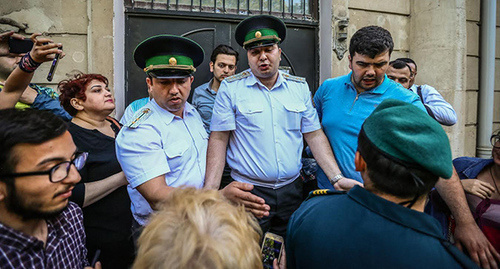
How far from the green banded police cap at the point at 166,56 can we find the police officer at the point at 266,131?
1.22ft

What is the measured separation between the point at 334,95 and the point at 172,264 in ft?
6.39

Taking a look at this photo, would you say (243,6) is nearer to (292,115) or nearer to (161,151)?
(292,115)

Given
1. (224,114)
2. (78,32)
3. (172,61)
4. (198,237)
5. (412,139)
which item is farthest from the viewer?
(78,32)

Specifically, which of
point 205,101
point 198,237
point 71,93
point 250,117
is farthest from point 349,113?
point 71,93

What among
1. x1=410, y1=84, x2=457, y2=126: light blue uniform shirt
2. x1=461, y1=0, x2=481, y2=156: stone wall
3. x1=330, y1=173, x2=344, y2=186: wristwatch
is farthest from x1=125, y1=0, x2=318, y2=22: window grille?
x1=330, y1=173, x2=344, y2=186: wristwatch

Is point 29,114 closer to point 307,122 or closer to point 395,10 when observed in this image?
point 307,122

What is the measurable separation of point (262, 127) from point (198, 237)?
5.01 ft

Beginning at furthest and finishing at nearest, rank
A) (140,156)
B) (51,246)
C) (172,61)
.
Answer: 1. (172,61)
2. (140,156)
3. (51,246)

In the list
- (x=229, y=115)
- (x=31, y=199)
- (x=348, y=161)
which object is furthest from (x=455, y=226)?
(x=31, y=199)

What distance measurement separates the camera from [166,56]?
2082 millimetres

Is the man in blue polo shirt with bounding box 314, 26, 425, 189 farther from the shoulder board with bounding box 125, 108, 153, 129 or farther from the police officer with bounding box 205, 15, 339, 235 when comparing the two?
the shoulder board with bounding box 125, 108, 153, 129

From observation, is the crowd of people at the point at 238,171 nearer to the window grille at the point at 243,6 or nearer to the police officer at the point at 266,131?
the police officer at the point at 266,131

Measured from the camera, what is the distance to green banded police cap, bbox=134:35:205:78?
6.73 ft

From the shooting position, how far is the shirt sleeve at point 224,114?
2277 millimetres
